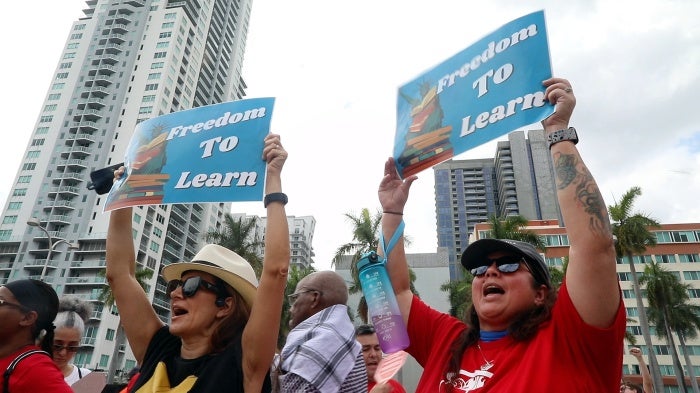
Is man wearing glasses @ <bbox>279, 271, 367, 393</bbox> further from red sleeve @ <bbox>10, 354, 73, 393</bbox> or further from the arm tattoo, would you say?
the arm tattoo

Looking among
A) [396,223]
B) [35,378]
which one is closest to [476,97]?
[396,223]

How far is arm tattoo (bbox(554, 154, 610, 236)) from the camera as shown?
187cm

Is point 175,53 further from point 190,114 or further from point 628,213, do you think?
point 190,114

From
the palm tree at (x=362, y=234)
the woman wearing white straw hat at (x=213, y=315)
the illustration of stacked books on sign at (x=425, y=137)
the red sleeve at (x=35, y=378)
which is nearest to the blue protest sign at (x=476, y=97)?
the illustration of stacked books on sign at (x=425, y=137)

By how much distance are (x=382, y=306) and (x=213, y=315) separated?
3.32 ft

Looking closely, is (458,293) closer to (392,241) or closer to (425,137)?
(425,137)

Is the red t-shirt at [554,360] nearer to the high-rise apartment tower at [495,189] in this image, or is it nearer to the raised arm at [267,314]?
the raised arm at [267,314]

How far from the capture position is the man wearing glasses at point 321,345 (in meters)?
2.69

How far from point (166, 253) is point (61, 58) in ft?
125

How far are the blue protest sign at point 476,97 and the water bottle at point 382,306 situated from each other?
799mm

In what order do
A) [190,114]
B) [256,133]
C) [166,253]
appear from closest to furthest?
[256,133]
[190,114]
[166,253]

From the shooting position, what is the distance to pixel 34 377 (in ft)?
8.50

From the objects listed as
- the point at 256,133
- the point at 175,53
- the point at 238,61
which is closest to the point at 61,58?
the point at 175,53

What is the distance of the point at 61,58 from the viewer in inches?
2931
